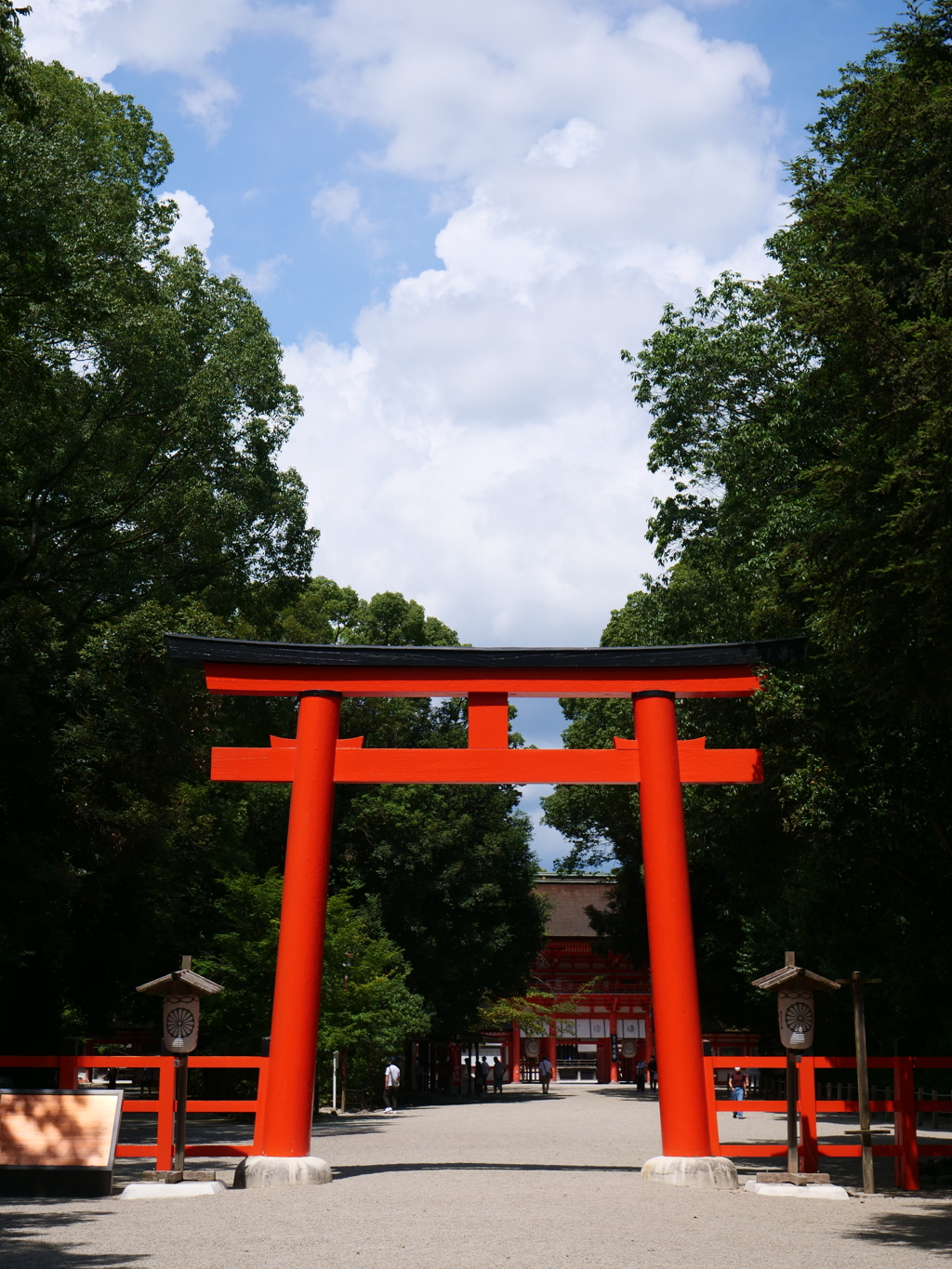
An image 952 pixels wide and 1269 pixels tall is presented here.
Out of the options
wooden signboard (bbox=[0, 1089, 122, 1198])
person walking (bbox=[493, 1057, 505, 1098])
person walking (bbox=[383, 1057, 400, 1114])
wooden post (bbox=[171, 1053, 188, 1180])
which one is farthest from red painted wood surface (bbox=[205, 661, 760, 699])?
person walking (bbox=[493, 1057, 505, 1098])

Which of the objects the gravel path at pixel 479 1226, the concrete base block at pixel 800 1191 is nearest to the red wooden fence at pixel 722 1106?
the concrete base block at pixel 800 1191

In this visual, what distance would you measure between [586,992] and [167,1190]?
3226 cm

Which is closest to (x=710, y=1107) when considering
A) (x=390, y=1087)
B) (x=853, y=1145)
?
(x=853, y=1145)

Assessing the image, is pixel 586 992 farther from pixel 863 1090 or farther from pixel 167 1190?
pixel 167 1190

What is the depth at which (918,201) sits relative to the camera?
36.4 ft

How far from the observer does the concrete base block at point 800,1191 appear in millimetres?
10727

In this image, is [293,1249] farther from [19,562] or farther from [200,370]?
[200,370]

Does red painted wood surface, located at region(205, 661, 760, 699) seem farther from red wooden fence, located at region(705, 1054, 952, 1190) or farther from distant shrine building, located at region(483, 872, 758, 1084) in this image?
distant shrine building, located at region(483, 872, 758, 1084)

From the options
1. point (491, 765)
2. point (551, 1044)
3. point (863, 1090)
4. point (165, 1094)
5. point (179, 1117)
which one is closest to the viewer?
point (179, 1117)

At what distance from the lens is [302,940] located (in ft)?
38.1

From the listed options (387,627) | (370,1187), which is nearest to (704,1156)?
(370,1187)

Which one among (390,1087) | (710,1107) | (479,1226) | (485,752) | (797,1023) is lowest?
(479,1226)

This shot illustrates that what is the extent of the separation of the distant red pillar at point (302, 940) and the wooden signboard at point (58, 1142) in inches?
57.9

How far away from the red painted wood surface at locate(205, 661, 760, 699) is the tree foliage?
1235 mm
